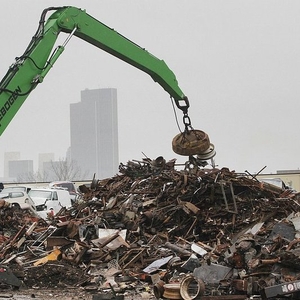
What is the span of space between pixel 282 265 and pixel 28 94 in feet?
15.0

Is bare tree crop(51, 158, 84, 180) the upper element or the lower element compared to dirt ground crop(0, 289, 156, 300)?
upper

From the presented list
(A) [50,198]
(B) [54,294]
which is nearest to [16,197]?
(A) [50,198]

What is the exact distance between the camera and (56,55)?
971 centimetres

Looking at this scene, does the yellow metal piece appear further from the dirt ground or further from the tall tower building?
the tall tower building

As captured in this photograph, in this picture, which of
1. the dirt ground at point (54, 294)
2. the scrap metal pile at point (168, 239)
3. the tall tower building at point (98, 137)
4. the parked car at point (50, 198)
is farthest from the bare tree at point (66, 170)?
the dirt ground at point (54, 294)

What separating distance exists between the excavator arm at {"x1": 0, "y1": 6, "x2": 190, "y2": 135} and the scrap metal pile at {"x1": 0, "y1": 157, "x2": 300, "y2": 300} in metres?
1.94

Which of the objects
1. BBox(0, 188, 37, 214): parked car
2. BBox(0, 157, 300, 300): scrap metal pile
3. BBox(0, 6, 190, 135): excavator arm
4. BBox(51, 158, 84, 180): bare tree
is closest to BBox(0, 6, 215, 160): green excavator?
BBox(0, 6, 190, 135): excavator arm

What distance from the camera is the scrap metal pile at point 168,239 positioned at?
8250 mm

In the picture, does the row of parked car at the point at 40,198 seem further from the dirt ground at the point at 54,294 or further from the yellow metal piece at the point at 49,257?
the dirt ground at the point at 54,294

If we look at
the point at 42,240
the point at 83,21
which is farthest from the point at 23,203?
the point at 83,21

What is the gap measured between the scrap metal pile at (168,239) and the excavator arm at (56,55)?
1.94 meters

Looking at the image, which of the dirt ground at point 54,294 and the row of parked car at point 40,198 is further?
the row of parked car at point 40,198

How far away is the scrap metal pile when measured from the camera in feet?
27.1

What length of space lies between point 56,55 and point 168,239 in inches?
167
